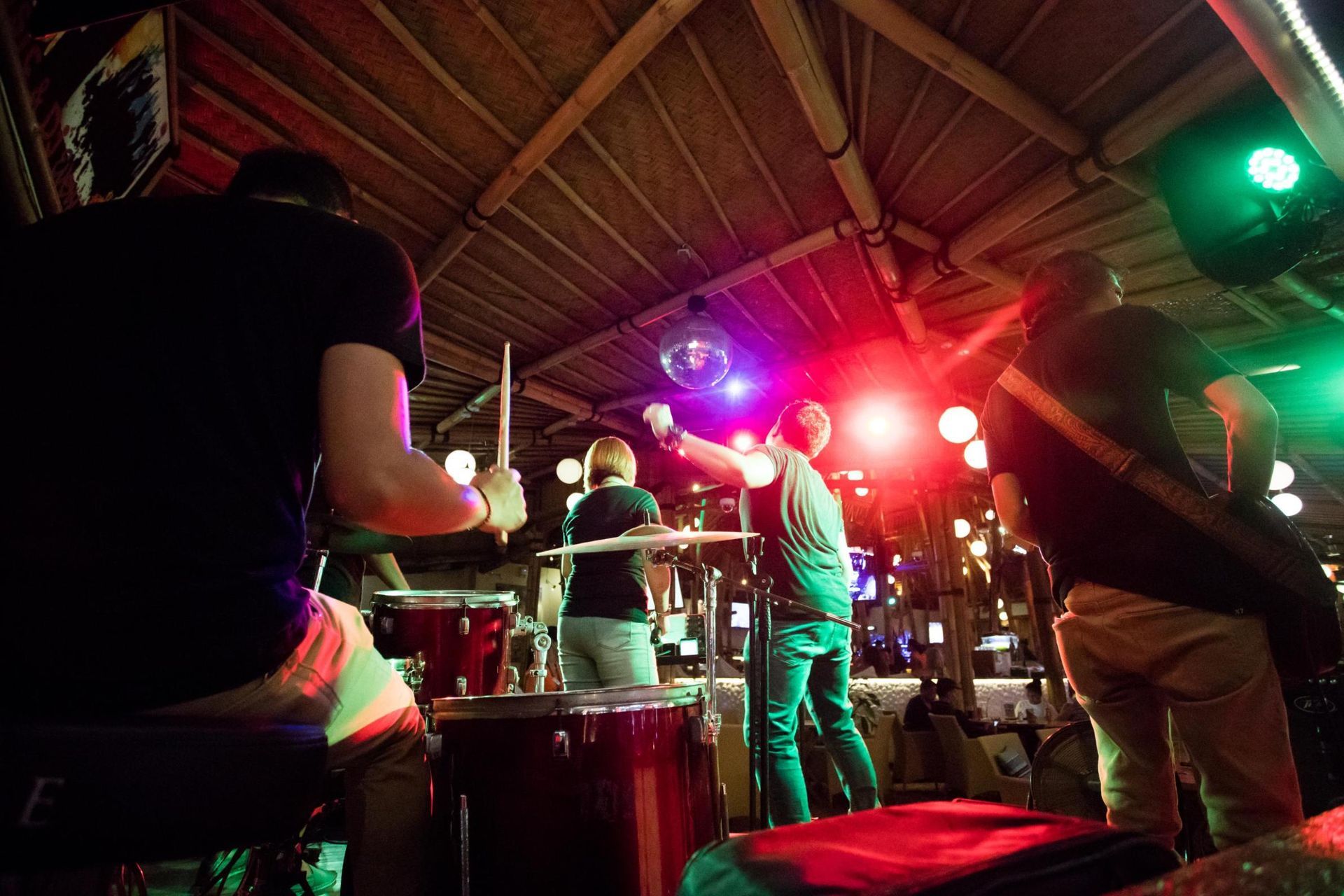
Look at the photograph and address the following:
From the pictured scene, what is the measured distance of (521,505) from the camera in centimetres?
147

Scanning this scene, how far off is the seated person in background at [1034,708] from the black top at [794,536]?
560 centimetres

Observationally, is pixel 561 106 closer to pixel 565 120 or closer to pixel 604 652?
pixel 565 120

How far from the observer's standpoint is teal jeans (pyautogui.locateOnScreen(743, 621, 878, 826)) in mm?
3068

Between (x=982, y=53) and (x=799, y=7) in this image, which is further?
(x=982, y=53)

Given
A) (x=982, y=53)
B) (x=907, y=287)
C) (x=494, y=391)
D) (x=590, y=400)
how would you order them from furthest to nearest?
(x=590, y=400), (x=494, y=391), (x=907, y=287), (x=982, y=53)

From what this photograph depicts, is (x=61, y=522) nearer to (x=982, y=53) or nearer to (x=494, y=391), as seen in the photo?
(x=982, y=53)

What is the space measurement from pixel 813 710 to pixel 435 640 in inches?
101

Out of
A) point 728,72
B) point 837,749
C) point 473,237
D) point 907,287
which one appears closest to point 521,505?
point 837,749

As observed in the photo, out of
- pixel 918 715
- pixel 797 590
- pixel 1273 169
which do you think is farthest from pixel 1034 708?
pixel 1273 169

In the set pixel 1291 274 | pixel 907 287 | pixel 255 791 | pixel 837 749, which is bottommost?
pixel 837 749

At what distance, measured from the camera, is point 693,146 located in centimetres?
478

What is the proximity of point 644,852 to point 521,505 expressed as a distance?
137 cm

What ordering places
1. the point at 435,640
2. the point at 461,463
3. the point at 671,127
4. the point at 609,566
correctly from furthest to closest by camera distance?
the point at 461,463 → the point at 671,127 → the point at 435,640 → the point at 609,566

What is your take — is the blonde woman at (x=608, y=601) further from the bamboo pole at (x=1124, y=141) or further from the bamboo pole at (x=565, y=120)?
the bamboo pole at (x=1124, y=141)
